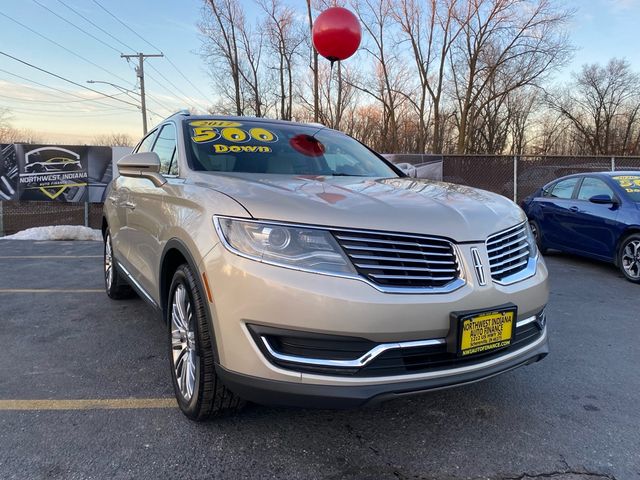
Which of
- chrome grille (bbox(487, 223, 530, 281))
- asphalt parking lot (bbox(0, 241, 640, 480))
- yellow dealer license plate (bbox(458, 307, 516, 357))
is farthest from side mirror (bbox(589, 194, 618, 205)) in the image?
yellow dealer license plate (bbox(458, 307, 516, 357))

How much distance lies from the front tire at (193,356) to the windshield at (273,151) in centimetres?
89

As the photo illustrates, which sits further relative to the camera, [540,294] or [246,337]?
[540,294]

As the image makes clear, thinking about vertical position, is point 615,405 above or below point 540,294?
below

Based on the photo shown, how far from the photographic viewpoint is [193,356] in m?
2.47

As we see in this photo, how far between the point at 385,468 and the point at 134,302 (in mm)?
3564

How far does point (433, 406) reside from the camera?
2791mm

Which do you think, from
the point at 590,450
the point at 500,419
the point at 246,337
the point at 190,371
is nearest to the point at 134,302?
the point at 190,371

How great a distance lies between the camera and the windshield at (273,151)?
321 cm

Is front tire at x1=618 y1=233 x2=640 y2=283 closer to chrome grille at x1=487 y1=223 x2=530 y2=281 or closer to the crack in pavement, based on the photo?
chrome grille at x1=487 y1=223 x2=530 y2=281

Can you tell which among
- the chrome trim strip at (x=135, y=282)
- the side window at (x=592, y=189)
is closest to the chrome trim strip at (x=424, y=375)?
the chrome trim strip at (x=135, y=282)

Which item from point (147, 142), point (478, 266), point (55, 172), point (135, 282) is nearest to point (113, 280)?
point (135, 282)

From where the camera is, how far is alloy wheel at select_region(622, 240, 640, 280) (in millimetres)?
5980

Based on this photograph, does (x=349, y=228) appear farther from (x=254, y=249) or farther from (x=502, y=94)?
(x=502, y=94)

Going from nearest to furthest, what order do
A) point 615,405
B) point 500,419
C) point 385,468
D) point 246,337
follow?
point 246,337
point 385,468
point 500,419
point 615,405
